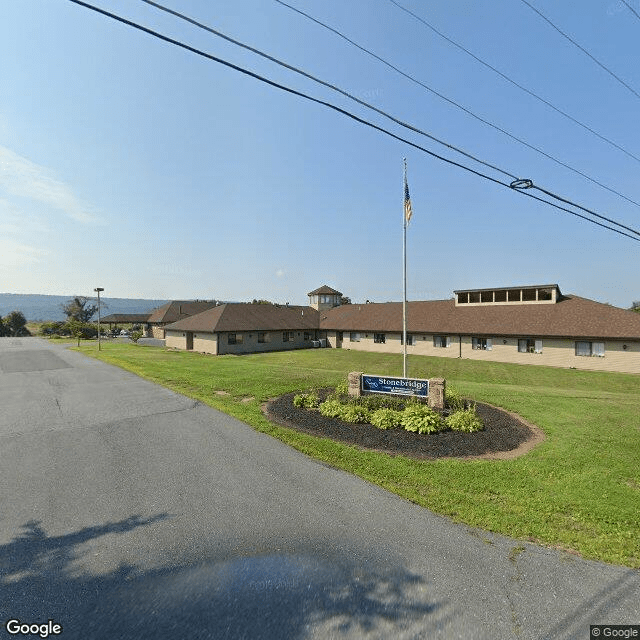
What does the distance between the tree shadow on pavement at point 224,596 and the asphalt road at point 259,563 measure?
0.02m

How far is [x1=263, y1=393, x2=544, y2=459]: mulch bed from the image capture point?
9156mm

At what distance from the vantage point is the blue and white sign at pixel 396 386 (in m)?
12.8

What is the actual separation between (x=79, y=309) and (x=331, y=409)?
10032cm

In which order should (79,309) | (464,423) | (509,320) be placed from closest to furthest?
(464,423) → (509,320) → (79,309)

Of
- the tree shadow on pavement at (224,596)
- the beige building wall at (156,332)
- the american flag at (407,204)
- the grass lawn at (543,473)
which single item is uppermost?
the american flag at (407,204)

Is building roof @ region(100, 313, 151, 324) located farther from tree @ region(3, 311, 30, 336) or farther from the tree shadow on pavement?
the tree shadow on pavement

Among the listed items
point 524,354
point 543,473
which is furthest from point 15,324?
point 543,473

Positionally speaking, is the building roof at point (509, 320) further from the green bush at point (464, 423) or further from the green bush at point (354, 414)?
the green bush at point (354, 414)

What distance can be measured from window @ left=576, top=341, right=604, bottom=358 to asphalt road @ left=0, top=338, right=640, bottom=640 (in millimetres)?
28347

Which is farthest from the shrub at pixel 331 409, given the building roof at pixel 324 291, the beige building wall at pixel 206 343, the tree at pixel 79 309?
the tree at pixel 79 309

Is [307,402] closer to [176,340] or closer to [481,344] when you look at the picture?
[481,344]

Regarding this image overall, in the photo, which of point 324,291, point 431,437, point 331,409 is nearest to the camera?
point 431,437

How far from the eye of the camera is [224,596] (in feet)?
13.9

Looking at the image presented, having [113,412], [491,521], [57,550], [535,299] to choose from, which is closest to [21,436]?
[113,412]
